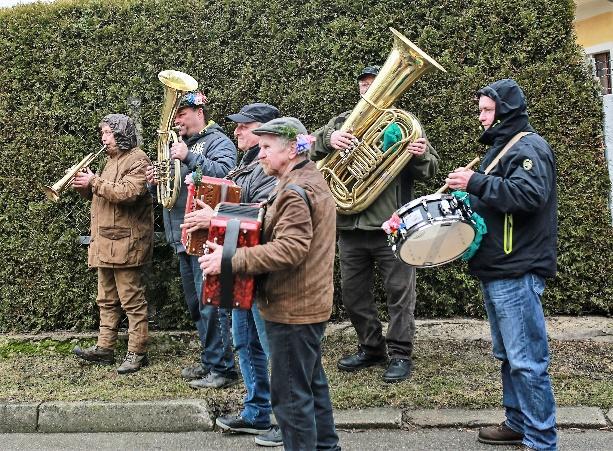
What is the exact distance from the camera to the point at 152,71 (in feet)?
21.4

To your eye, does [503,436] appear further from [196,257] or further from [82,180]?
[82,180]

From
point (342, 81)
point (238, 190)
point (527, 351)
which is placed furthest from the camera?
point (342, 81)

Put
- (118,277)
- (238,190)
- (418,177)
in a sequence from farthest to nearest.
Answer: (118,277) → (418,177) → (238,190)

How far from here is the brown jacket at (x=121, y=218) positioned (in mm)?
5668

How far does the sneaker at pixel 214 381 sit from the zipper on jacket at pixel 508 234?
7.98 feet

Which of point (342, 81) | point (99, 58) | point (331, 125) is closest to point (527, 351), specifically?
point (331, 125)

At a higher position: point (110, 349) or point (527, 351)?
point (527, 351)

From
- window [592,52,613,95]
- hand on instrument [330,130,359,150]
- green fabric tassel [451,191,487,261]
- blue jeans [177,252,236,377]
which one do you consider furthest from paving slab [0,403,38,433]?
window [592,52,613,95]

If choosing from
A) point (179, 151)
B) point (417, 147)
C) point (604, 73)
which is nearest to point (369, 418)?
point (417, 147)

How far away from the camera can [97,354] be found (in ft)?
19.3

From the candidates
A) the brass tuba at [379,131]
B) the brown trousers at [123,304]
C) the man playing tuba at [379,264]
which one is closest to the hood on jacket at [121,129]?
the brown trousers at [123,304]

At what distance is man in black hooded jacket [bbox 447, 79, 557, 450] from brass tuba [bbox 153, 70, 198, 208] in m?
2.21

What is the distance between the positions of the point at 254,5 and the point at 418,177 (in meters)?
2.41

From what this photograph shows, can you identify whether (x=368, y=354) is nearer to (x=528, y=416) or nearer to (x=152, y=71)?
(x=528, y=416)
